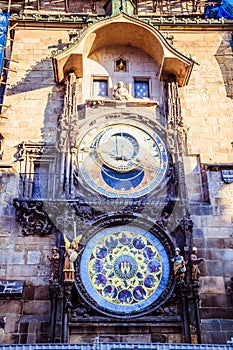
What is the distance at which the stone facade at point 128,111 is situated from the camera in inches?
413

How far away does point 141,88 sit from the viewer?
1394cm

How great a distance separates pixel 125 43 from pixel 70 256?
6.78m

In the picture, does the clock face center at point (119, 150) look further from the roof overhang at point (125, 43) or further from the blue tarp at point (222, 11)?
the blue tarp at point (222, 11)

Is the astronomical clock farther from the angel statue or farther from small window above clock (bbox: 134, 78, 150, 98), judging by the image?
small window above clock (bbox: 134, 78, 150, 98)

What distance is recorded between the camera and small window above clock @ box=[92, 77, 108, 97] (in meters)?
13.7

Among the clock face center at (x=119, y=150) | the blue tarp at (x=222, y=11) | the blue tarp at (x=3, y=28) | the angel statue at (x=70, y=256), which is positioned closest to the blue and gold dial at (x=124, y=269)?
the angel statue at (x=70, y=256)

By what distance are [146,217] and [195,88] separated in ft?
14.8

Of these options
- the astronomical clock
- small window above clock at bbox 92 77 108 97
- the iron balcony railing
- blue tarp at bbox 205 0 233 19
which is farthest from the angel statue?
blue tarp at bbox 205 0 233 19

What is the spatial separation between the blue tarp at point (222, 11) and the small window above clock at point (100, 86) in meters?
4.85

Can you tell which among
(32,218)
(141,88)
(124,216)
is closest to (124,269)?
(124,216)

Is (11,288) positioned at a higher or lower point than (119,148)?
lower

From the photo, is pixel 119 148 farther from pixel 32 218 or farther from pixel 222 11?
pixel 222 11

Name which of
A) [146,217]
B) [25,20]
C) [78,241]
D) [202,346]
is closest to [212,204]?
[146,217]

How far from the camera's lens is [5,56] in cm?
1507
